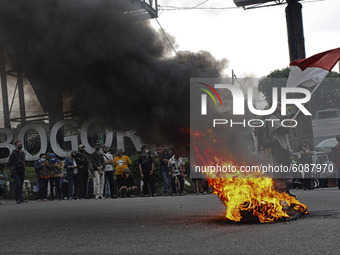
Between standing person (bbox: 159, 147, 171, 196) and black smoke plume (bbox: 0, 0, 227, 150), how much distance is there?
6.10 metres

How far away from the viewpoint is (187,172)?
1859 cm

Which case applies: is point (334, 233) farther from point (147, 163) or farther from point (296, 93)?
point (147, 163)

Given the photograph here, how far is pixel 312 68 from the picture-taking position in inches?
358

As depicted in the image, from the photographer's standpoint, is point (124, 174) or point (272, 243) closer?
point (272, 243)

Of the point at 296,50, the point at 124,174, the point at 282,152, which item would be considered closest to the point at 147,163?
the point at 124,174

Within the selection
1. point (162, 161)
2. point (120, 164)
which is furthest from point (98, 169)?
point (162, 161)

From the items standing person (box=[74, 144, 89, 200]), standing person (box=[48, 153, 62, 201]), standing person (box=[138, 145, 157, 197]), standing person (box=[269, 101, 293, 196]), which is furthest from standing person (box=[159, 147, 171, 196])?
standing person (box=[269, 101, 293, 196])

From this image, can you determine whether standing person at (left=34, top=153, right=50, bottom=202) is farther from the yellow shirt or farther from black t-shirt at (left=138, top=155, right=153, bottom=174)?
black t-shirt at (left=138, top=155, right=153, bottom=174)

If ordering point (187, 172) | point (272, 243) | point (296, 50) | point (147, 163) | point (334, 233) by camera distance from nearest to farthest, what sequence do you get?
point (272, 243), point (334, 233), point (296, 50), point (147, 163), point (187, 172)

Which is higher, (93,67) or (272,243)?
(93,67)

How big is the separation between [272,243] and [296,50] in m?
9.50

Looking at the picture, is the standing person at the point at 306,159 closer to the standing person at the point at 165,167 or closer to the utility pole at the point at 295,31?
the utility pole at the point at 295,31

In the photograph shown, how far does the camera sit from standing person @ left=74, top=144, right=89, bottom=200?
49.7ft

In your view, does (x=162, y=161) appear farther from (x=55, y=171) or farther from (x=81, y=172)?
(x=55, y=171)
